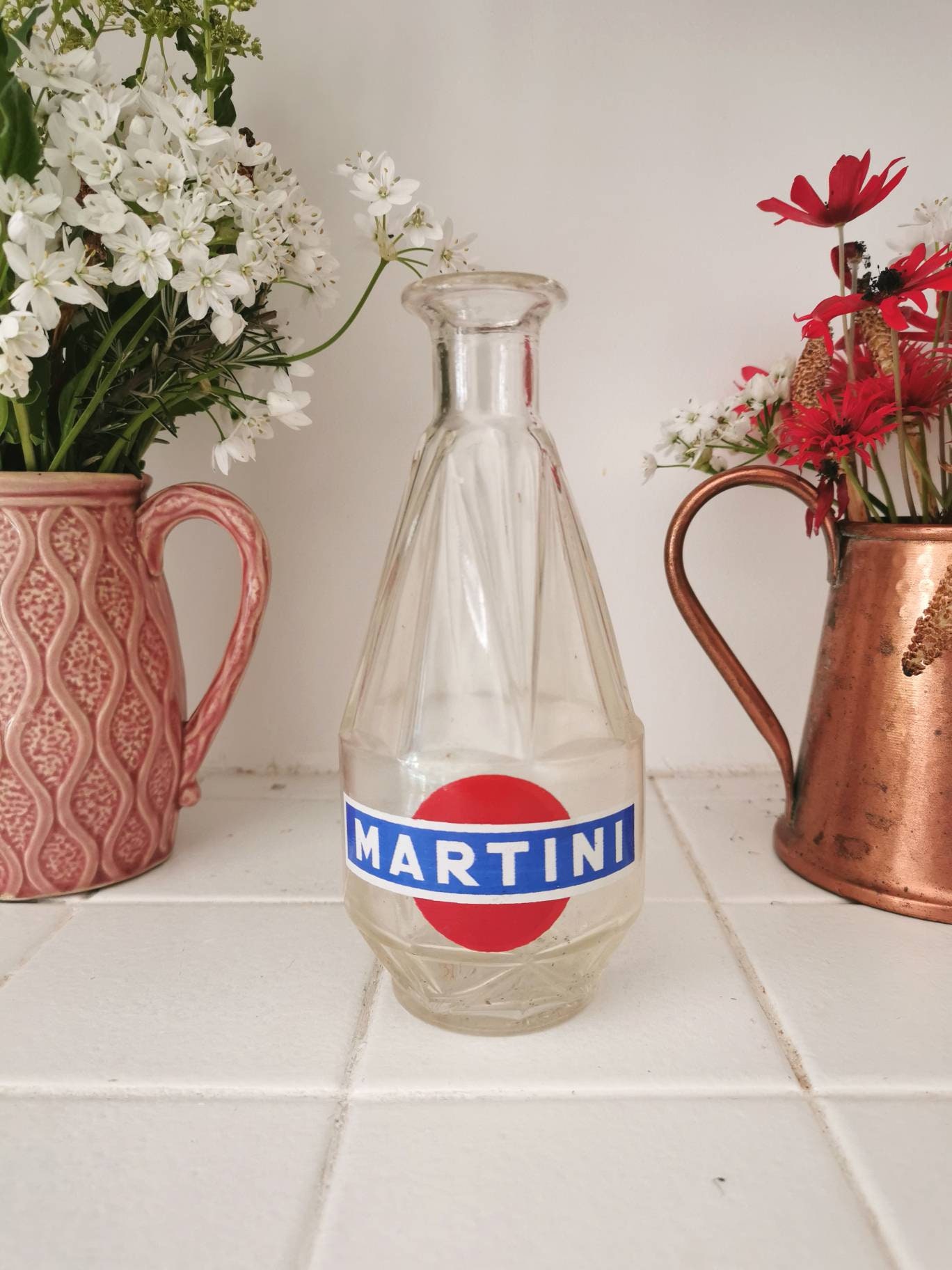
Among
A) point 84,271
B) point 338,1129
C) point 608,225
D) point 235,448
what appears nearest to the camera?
point 338,1129

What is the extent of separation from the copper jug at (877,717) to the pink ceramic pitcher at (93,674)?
0.95ft

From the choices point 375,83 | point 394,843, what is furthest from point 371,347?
point 394,843

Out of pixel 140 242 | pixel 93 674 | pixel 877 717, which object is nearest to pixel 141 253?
pixel 140 242

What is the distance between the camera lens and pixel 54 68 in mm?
424

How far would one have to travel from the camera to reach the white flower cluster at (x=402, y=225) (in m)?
0.49

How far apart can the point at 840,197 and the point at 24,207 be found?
38 cm

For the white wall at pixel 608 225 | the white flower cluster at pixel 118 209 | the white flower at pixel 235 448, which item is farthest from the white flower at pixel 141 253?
the white wall at pixel 608 225

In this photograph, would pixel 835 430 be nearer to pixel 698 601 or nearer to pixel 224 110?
pixel 698 601

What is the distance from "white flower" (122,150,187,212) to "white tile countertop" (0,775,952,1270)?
352 millimetres

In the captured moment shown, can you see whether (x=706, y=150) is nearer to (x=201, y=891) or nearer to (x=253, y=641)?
(x=253, y=641)

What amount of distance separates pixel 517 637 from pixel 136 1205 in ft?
0.77

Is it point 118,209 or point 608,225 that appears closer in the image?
point 118,209

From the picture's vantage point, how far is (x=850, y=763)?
0.49 metres

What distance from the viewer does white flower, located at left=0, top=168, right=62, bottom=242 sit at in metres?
0.39
